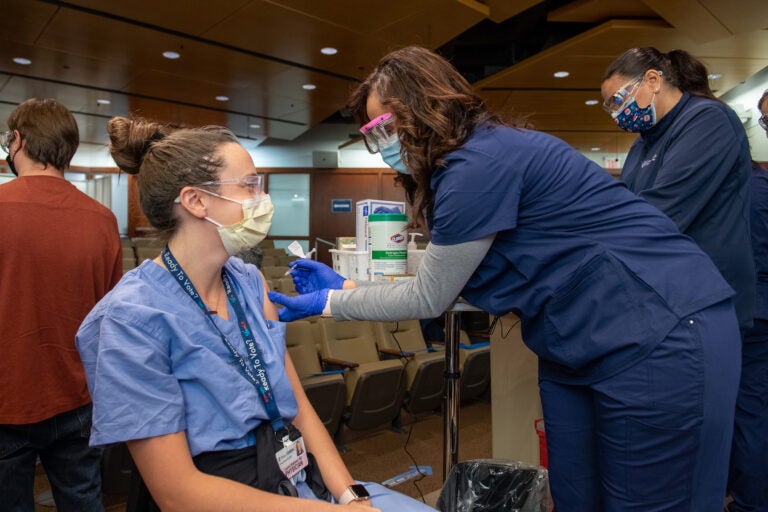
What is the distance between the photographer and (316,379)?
126 inches

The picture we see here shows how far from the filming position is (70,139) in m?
1.75

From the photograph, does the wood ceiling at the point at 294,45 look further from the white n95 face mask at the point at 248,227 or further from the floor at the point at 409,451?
the white n95 face mask at the point at 248,227

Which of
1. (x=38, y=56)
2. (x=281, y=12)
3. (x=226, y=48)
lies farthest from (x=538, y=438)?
(x=38, y=56)

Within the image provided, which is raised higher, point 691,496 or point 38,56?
point 38,56

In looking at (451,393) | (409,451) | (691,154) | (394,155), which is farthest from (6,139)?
(409,451)

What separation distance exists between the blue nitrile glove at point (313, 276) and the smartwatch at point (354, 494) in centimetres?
58

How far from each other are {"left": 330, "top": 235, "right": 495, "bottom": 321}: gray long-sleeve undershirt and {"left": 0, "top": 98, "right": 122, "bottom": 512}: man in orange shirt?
2.79 feet

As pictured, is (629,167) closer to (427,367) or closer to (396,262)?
(396,262)

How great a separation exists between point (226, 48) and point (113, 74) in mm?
1852

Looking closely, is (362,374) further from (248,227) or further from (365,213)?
(248,227)

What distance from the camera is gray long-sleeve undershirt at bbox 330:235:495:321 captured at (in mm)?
1168

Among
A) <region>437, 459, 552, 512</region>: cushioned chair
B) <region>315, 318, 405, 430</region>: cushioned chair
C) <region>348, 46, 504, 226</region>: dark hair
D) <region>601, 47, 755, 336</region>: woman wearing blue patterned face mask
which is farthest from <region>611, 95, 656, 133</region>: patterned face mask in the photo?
<region>315, 318, 405, 430</region>: cushioned chair

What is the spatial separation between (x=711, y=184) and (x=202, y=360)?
1405 mm

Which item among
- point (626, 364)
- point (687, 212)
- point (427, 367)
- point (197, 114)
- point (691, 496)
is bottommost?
point (427, 367)
